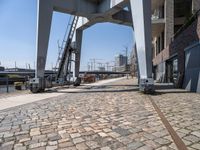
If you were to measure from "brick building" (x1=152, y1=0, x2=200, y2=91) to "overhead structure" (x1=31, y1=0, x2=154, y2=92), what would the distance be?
3276 millimetres

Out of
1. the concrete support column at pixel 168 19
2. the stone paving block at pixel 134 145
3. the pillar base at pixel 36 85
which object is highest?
the concrete support column at pixel 168 19

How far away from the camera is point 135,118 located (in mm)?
6355

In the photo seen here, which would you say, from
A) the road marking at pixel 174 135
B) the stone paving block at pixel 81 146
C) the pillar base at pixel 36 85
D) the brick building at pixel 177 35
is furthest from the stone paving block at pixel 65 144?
the pillar base at pixel 36 85

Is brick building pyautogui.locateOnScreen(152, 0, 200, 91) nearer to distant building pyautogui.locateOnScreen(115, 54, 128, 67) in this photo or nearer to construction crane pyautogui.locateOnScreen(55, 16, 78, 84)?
construction crane pyautogui.locateOnScreen(55, 16, 78, 84)

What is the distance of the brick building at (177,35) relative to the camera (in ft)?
50.6

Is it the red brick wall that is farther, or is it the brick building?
the brick building

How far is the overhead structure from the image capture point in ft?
43.8

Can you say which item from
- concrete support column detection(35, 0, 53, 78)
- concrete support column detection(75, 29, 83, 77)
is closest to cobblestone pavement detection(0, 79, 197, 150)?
concrete support column detection(35, 0, 53, 78)

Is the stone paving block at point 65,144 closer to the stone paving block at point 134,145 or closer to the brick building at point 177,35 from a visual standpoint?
the stone paving block at point 134,145

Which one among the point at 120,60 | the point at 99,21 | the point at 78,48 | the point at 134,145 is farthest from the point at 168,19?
the point at 120,60

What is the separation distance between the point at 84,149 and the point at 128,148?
798mm

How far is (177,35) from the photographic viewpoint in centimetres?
2084

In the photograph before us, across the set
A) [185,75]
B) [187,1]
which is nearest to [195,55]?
[185,75]

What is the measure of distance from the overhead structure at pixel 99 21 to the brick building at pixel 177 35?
10.7 ft
